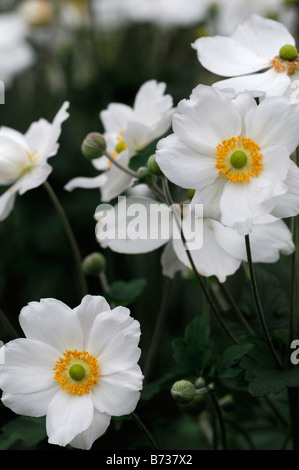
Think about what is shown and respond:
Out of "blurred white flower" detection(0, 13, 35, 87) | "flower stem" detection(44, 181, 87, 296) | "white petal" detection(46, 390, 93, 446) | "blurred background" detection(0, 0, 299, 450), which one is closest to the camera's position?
"white petal" detection(46, 390, 93, 446)

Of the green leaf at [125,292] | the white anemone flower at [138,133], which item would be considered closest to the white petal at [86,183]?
the white anemone flower at [138,133]

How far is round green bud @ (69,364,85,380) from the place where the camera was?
0.63m

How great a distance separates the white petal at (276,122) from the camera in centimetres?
62

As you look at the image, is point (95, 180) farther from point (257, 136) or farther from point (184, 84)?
point (184, 84)

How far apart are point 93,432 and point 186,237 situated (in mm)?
229

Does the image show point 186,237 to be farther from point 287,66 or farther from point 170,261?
point 287,66

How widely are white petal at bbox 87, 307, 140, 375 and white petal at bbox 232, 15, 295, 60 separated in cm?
34

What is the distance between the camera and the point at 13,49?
167cm

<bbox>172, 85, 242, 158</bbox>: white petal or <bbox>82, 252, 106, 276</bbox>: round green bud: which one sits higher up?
<bbox>172, 85, 242, 158</bbox>: white petal

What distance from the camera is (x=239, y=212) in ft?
1.99

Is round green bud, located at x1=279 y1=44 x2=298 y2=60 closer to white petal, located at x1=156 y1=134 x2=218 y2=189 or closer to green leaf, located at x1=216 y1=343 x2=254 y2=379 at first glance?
white petal, located at x1=156 y1=134 x2=218 y2=189

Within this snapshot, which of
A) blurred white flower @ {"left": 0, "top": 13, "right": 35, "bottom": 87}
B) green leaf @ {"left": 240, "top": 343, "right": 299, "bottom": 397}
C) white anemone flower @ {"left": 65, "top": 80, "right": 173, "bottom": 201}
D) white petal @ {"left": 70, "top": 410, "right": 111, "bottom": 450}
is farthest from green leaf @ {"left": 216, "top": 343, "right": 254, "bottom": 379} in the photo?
blurred white flower @ {"left": 0, "top": 13, "right": 35, "bottom": 87}

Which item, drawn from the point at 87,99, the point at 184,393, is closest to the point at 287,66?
the point at 184,393
